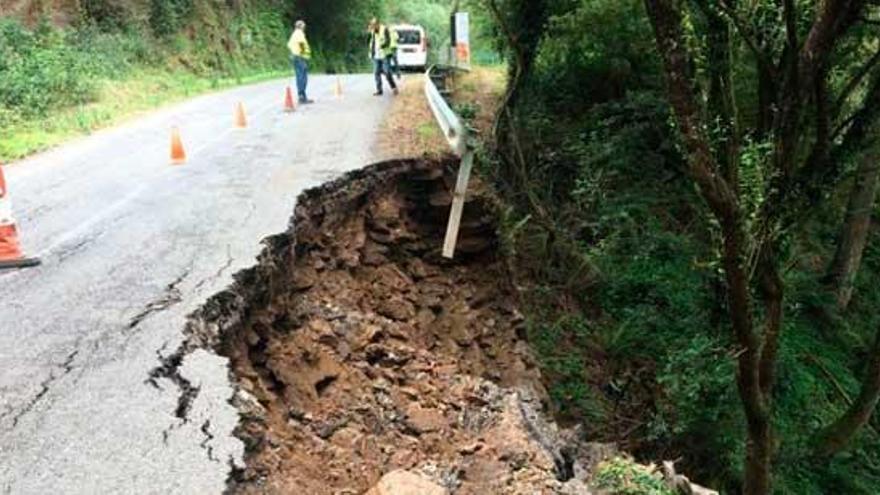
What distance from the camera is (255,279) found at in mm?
7027

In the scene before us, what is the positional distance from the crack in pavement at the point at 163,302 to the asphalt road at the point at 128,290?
2 centimetres

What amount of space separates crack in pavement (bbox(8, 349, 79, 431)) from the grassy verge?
811cm

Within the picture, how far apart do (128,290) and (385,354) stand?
237 centimetres

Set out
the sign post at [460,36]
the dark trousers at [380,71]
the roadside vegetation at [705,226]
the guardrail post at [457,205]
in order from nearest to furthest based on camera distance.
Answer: the roadside vegetation at [705,226], the guardrail post at [457,205], the dark trousers at [380,71], the sign post at [460,36]

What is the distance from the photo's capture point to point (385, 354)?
7.62 m

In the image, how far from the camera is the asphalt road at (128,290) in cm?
443

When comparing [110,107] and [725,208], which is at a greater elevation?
[725,208]

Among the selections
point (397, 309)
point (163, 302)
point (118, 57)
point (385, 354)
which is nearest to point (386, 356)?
point (385, 354)

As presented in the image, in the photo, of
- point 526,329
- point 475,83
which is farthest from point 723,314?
point 475,83

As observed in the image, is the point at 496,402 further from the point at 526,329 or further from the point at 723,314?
the point at 723,314

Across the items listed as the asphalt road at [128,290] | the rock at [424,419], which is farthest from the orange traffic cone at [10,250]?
the rock at [424,419]

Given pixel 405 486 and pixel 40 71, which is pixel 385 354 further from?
pixel 40 71

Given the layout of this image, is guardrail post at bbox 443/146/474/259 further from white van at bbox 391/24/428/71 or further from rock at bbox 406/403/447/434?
white van at bbox 391/24/428/71

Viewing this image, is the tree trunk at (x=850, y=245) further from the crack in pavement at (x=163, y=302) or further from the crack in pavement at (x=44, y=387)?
the crack in pavement at (x=44, y=387)
